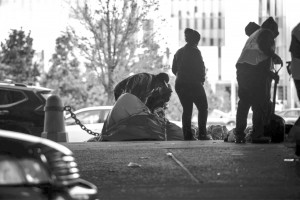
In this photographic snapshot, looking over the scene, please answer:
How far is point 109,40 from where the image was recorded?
93.2 feet

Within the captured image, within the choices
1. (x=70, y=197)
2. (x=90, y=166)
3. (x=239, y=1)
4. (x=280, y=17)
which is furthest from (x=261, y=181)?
(x=280, y=17)

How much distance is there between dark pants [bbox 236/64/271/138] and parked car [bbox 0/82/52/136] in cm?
533

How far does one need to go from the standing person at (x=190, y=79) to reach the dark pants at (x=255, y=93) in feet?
5.64

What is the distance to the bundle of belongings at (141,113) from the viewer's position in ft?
40.5

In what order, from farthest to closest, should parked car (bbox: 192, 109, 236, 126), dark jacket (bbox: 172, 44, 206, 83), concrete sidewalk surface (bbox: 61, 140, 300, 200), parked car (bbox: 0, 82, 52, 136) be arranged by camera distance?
parked car (bbox: 192, 109, 236, 126), parked car (bbox: 0, 82, 52, 136), dark jacket (bbox: 172, 44, 206, 83), concrete sidewalk surface (bbox: 61, 140, 300, 200)

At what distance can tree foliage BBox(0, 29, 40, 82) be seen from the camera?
186 ft

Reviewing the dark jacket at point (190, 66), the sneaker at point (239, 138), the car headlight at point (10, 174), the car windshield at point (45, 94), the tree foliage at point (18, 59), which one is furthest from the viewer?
the tree foliage at point (18, 59)

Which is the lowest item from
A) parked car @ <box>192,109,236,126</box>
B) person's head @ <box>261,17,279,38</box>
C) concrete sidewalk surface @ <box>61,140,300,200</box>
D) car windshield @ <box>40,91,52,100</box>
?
parked car @ <box>192,109,236,126</box>

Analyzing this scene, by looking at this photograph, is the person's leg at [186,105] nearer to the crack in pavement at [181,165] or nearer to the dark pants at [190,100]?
the dark pants at [190,100]

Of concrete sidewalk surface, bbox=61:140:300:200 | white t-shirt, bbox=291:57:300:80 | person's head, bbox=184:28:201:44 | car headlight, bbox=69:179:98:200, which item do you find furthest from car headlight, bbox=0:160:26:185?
person's head, bbox=184:28:201:44

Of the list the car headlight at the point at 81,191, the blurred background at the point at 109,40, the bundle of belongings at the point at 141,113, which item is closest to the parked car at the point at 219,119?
the blurred background at the point at 109,40

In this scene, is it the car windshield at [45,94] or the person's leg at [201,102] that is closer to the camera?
the person's leg at [201,102]

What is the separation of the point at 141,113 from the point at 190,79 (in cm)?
116

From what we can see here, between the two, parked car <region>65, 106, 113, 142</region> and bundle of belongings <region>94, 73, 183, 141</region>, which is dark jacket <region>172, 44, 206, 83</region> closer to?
bundle of belongings <region>94, 73, 183, 141</region>
